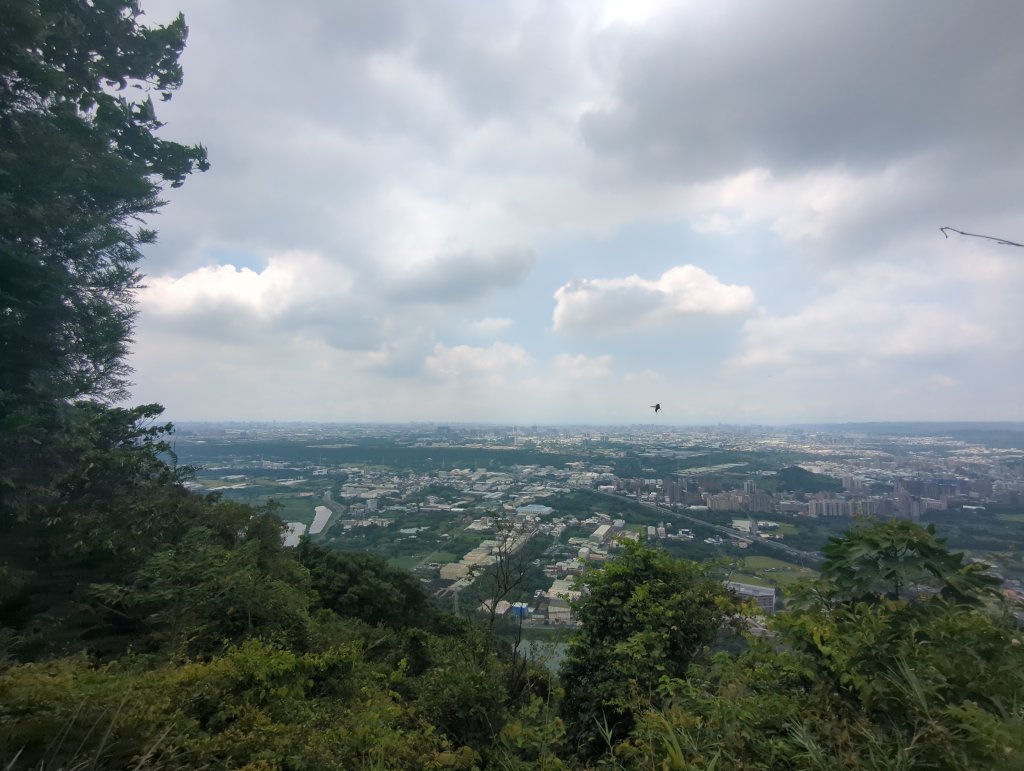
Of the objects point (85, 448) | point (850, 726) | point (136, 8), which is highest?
point (136, 8)

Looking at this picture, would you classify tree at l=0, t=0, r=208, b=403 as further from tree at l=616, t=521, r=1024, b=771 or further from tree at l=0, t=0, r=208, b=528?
tree at l=616, t=521, r=1024, b=771

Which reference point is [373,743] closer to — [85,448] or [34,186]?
[85,448]

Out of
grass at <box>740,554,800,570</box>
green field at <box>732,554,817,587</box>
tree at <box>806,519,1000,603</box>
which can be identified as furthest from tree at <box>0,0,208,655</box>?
grass at <box>740,554,800,570</box>

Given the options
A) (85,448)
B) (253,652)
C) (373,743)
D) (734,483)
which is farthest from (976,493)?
(85,448)

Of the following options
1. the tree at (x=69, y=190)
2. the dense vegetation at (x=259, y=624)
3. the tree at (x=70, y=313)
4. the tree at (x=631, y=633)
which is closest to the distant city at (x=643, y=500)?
the tree at (x=631, y=633)

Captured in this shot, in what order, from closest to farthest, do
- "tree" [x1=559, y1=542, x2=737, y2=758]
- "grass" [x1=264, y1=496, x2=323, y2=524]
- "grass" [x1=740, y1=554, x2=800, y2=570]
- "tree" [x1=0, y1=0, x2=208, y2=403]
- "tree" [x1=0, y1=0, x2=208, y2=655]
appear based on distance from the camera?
1. "tree" [x1=559, y1=542, x2=737, y2=758]
2. "tree" [x1=0, y1=0, x2=208, y2=655]
3. "tree" [x1=0, y1=0, x2=208, y2=403]
4. "grass" [x1=740, y1=554, x2=800, y2=570]
5. "grass" [x1=264, y1=496, x2=323, y2=524]

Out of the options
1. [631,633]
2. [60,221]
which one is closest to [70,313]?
[60,221]
